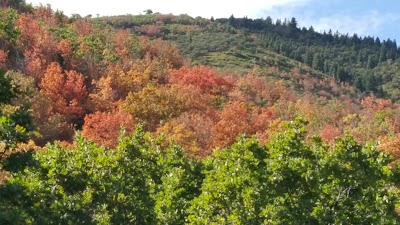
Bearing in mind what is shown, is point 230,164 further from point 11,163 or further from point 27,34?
point 27,34

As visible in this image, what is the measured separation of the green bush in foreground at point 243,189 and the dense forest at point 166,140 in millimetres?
60

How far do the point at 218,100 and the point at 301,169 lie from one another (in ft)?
196

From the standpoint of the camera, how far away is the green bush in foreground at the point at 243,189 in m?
20.4

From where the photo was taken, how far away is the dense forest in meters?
20.5

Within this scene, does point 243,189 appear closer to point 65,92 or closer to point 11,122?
point 11,122

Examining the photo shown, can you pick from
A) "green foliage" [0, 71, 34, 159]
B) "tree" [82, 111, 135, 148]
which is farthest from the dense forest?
"tree" [82, 111, 135, 148]

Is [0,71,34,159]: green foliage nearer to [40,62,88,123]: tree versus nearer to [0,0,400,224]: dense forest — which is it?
[0,0,400,224]: dense forest

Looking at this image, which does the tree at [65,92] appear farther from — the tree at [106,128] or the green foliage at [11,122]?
the green foliage at [11,122]

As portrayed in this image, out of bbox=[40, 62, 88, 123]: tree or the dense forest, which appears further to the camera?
bbox=[40, 62, 88, 123]: tree

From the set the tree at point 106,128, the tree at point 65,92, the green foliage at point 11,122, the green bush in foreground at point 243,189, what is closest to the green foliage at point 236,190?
the green bush in foreground at point 243,189

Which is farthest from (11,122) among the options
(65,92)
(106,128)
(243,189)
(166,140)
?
(65,92)

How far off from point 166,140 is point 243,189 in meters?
32.5

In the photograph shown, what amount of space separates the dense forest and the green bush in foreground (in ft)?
0.20

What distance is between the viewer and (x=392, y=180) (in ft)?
69.6
